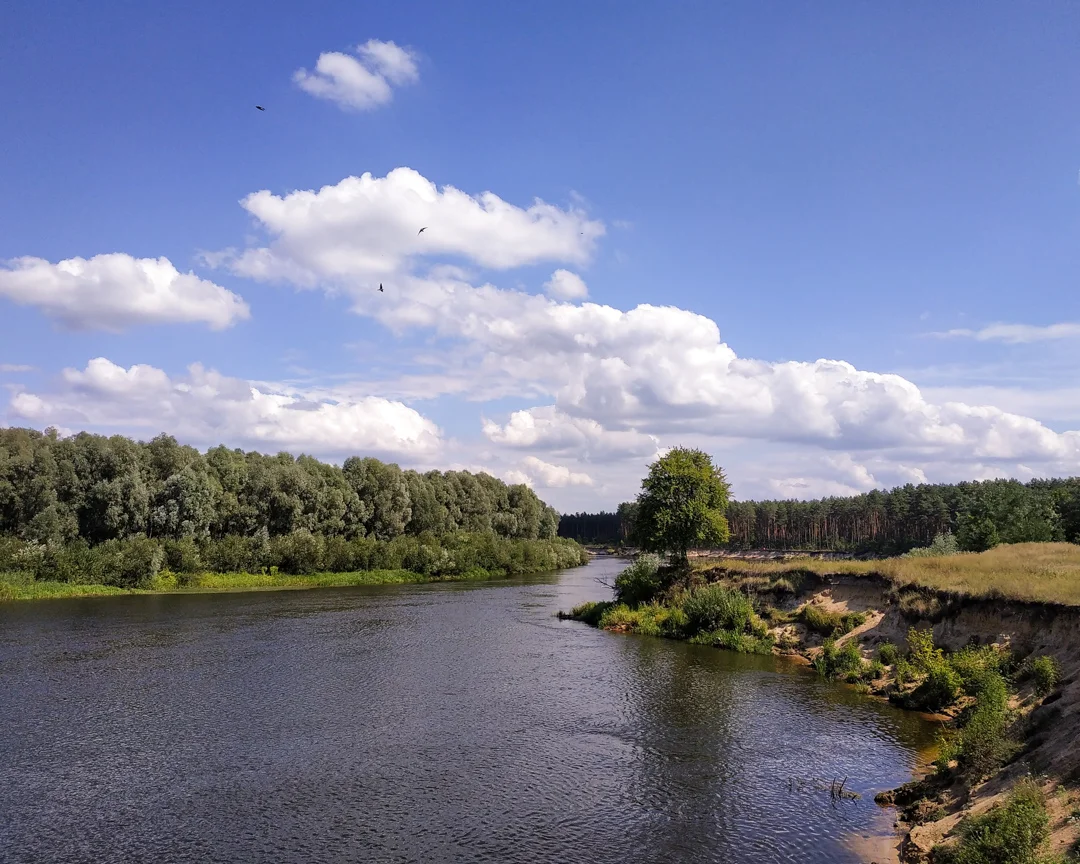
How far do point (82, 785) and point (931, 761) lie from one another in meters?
30.8

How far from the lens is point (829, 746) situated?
95.2ft

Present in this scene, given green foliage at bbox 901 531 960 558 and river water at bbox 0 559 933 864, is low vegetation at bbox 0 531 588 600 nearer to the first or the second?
river water at bbox 0 559 933 864

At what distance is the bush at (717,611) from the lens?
53.9m

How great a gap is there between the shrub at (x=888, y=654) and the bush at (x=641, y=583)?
1041 inches

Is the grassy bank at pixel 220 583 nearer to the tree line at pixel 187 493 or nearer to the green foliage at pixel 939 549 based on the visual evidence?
the tree line at pixel 187 493

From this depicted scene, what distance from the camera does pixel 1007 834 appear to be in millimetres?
Result: 16266

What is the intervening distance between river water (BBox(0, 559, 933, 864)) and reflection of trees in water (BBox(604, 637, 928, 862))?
0.11 m

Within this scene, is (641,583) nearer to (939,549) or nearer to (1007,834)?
(939,549)

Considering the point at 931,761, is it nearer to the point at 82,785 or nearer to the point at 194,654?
the point at 82,785

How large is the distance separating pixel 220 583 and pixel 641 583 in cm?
5714

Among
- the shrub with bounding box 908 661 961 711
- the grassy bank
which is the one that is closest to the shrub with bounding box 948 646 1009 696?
the shrub with bounding box 908 661 961 711

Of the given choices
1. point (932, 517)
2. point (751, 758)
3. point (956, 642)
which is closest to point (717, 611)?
point (956, 642)

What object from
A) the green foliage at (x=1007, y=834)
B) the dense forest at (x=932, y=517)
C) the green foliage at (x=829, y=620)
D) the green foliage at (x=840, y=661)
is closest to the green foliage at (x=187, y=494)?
the dense forest at (x=932, y=517)

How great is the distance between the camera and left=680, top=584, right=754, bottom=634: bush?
53938mm
